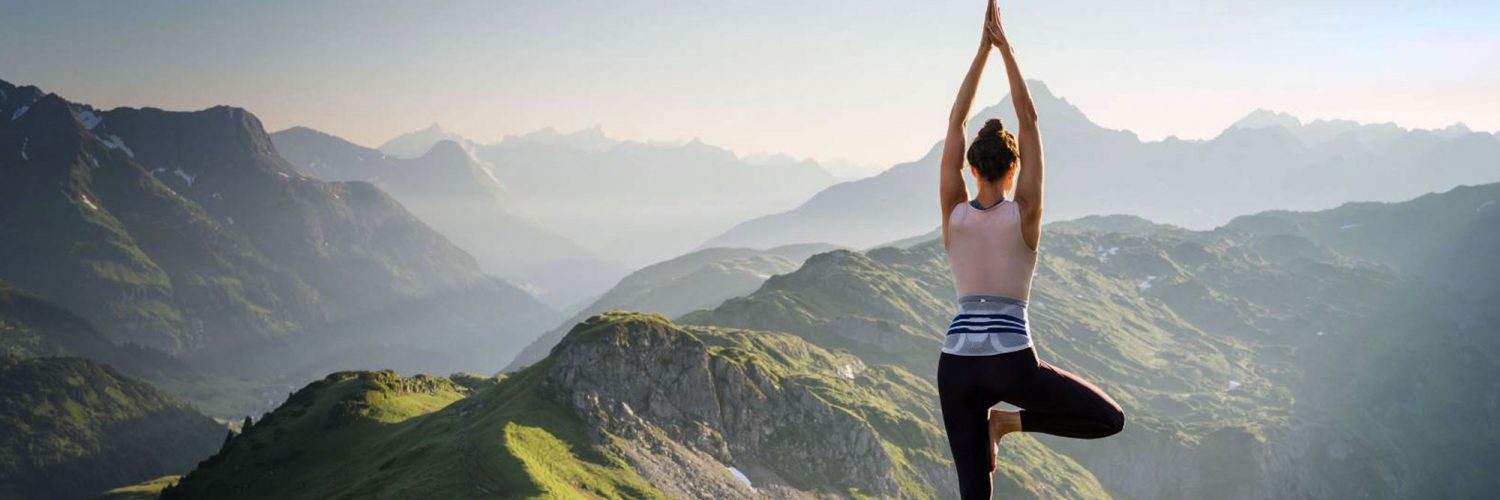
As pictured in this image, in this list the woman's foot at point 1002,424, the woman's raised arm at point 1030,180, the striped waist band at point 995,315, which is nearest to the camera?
the woman's raised arm at point 1030,180

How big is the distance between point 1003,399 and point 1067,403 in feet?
2.71

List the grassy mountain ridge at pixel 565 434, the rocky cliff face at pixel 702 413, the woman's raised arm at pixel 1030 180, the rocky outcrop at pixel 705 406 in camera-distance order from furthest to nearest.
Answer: the rocky outcrop at pixel 705 406 → the rocky cliff face at pixel 702 413 → the grassy mountain ridge at pixel 565 434 → the woman's raised arm at pixel 1030 180

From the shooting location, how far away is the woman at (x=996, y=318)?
34.0 ft

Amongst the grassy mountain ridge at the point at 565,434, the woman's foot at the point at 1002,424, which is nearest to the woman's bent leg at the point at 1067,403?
the woman's foot at the point at 1002,424

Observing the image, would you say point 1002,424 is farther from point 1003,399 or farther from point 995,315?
point 995,315

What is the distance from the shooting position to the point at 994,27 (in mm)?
11336

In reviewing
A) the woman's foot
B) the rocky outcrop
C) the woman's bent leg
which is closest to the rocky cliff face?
the rocky outcrop

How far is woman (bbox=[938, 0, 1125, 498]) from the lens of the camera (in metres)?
10.4

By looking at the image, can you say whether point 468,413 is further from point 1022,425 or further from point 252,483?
point 1022,425

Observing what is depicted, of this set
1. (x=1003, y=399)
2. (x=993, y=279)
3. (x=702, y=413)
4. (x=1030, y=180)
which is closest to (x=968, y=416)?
(x=1003, y=399)

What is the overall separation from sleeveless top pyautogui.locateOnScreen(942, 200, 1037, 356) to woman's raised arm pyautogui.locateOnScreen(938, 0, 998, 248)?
0.46 meters

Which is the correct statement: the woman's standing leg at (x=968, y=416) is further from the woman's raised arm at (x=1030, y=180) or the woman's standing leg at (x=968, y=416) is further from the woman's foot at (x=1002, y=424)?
the woman's raised arm at (x=1030, y=180)

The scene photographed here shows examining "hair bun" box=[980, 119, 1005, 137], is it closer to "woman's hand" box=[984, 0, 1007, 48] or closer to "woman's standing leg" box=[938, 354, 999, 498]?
"woman's hand" box=[984, 0, 1007, 48]

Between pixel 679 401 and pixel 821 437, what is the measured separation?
39246 millimetres
